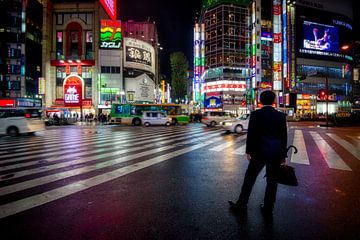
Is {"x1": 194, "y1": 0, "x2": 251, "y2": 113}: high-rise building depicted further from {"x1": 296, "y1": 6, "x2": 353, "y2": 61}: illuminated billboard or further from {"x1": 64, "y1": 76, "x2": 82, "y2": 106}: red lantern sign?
{"x1": 64, "y1": 76, "x2": 82, "y2": 106}: red lantern sign

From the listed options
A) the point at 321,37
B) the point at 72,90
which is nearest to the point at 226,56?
the point at 321,37

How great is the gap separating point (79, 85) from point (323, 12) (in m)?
71.0

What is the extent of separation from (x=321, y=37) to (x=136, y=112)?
6378 centimetres

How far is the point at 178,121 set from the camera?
1265 inches

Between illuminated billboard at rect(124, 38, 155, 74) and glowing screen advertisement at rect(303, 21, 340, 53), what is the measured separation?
142 feet

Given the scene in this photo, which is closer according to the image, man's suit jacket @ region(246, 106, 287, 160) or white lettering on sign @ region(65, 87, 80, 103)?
man's suit jacket @ region(246, 106, 287, 160)

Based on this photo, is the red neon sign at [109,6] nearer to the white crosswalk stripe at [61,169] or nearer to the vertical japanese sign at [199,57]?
the vertical japanese sign at [199,57]

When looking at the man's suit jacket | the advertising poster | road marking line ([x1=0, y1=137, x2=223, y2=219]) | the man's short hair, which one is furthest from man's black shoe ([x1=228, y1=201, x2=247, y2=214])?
the advertising poster

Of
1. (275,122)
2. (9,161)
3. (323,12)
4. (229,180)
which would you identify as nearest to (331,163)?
(229,180)

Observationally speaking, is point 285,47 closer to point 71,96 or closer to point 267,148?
point 71,96

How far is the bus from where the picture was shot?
1223 inches

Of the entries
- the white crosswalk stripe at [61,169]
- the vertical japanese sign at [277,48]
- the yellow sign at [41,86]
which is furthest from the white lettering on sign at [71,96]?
the vertical japanese sign at [277,48]

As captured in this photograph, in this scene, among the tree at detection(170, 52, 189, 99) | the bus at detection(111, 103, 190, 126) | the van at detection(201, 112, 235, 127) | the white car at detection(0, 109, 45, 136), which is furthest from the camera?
the tree at detection(170, 52, 189, 99)

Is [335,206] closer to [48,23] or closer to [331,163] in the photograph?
[331,163]
